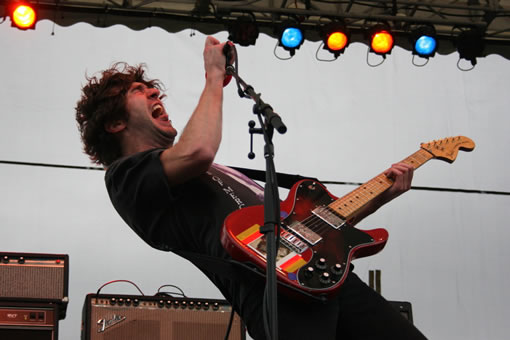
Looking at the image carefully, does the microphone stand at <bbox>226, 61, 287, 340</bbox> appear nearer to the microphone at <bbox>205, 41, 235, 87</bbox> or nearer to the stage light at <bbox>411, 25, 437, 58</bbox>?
the microphone at <bbox>205, 41, 235, 87</bbox>

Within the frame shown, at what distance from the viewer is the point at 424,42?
4926 millimetres

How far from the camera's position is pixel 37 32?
15.4ft

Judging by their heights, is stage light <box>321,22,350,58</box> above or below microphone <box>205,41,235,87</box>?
above

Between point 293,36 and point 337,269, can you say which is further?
point 293,36

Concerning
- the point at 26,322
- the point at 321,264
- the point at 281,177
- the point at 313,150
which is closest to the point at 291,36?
the point at 313,150

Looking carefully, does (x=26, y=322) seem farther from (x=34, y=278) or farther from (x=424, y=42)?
(x=424, y=42)

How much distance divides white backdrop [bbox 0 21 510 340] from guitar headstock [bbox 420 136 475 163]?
1754mm

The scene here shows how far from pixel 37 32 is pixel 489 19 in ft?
9.50

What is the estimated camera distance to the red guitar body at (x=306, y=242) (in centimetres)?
170

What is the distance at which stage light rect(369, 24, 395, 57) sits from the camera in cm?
491

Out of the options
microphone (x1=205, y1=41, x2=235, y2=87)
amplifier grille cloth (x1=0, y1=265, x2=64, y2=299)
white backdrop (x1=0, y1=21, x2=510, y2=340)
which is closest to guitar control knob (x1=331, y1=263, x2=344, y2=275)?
microphone (x1=205, y1=41, x2=235, y2=87)

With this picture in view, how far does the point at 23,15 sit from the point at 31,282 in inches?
78.6

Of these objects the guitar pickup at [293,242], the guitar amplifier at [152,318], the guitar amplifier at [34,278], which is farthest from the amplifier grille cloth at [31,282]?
the guitar pickup at [293,242]

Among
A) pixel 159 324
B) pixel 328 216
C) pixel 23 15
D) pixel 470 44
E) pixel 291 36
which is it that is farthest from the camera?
pixel 470 44
